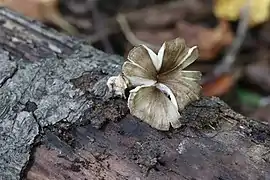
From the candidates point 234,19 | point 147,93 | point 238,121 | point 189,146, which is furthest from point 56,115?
point 234,19

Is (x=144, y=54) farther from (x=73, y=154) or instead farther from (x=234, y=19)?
(x=234, y=19)

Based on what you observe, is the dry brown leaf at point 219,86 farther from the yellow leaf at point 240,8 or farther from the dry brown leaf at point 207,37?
the yellow leaf at point 240,8

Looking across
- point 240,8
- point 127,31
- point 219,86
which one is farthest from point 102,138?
point 240,8

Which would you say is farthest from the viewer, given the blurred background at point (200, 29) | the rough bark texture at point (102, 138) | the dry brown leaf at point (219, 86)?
the blurred background at point (200, 29)

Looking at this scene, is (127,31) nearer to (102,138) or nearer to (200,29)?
(200,29)

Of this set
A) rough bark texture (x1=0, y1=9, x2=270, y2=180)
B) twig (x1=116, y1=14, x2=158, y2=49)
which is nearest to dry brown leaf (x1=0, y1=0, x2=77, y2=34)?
twig (x1=116, y1=14, x2=158, y2=49)

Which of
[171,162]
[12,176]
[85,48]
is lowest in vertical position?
[12,176]

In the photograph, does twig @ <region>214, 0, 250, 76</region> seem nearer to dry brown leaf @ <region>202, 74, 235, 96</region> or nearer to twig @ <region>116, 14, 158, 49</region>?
dry brown leaf @ <region>202, 74, 235, 96</region>

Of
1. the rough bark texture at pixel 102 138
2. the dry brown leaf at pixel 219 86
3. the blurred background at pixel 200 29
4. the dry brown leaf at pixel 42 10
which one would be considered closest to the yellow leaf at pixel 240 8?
the blurred background at pixel 200 29

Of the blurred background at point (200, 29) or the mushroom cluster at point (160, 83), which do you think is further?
the blurred background at point (200, 29)
